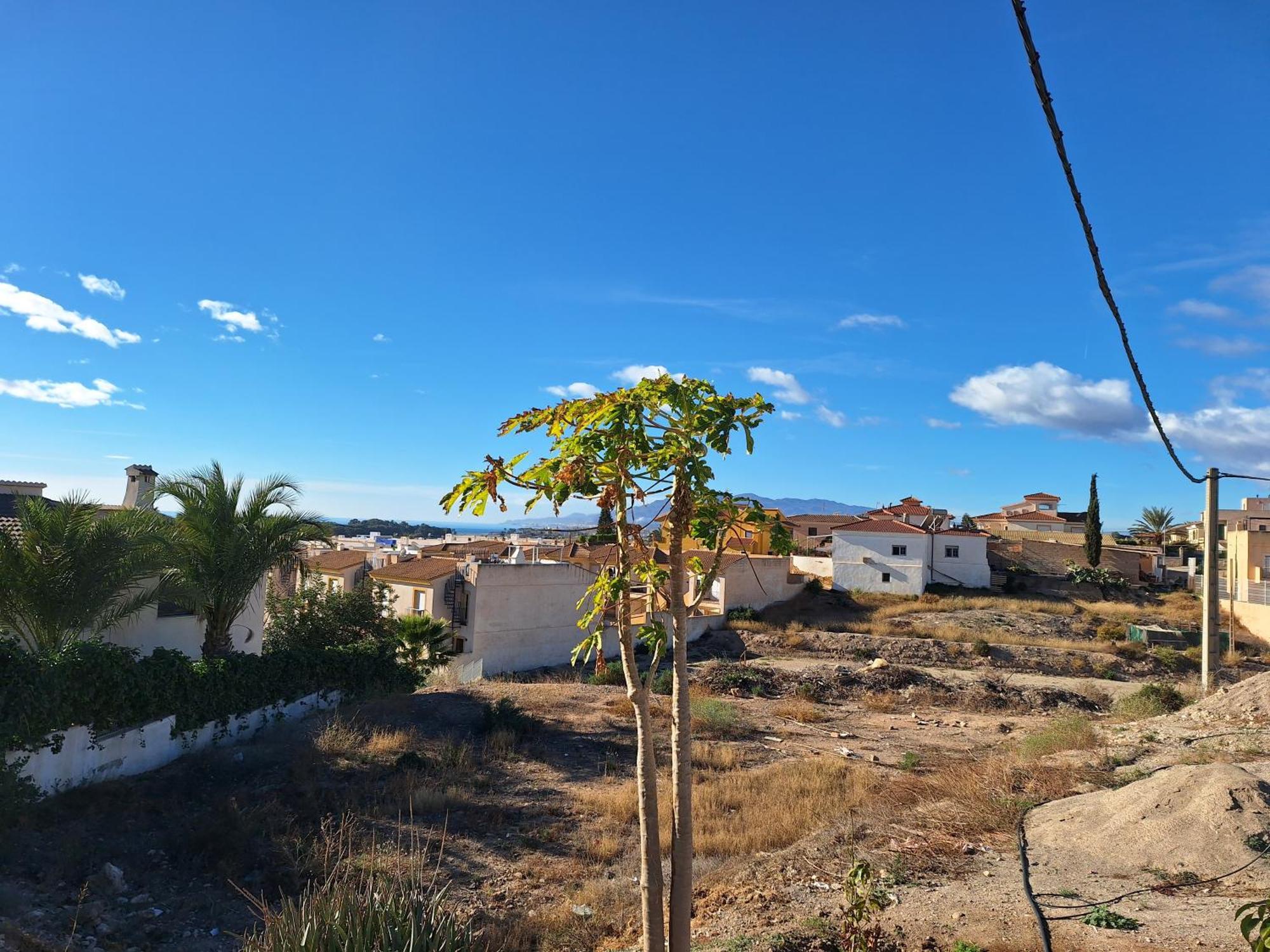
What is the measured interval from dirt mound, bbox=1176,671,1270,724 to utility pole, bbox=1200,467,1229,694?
2.81ft

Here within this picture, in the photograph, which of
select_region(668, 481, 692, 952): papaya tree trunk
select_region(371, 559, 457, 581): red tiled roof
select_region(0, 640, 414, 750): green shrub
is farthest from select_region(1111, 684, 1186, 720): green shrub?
select_region(371, 559, 457, 581): red tiled roof

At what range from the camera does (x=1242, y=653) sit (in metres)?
31.0

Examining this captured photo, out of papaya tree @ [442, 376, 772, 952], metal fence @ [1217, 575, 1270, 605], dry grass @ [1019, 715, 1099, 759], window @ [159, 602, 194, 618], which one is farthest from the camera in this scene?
metal fence @ [1217, 575, 1270, 605]

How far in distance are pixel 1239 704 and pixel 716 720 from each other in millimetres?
9882

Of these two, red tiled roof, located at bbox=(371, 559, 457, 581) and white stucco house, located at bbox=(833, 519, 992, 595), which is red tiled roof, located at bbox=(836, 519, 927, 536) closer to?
white stucco house, located at bbox=(833, 519, 992, 595)

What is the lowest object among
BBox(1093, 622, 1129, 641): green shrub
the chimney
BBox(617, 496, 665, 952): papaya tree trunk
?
BBox(1093, 622, 1129, 641): green shrub

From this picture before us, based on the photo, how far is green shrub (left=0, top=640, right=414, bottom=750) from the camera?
1059 centimetres

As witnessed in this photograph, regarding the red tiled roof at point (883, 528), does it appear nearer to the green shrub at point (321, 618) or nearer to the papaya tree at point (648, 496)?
the green shrub at point (321, 618)

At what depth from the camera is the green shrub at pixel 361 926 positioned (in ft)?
15.4

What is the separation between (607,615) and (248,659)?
13.5 m

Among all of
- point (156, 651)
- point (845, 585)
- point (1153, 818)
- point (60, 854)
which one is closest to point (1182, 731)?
point (1153, 818)

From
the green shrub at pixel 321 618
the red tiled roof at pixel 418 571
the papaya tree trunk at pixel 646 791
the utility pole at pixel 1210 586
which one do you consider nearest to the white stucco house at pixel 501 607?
the red tiled roof at pixel 418 571

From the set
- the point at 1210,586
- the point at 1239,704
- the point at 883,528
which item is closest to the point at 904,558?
the point at 883,528

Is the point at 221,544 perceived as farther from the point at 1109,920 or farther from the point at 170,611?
the point at 1109,920
